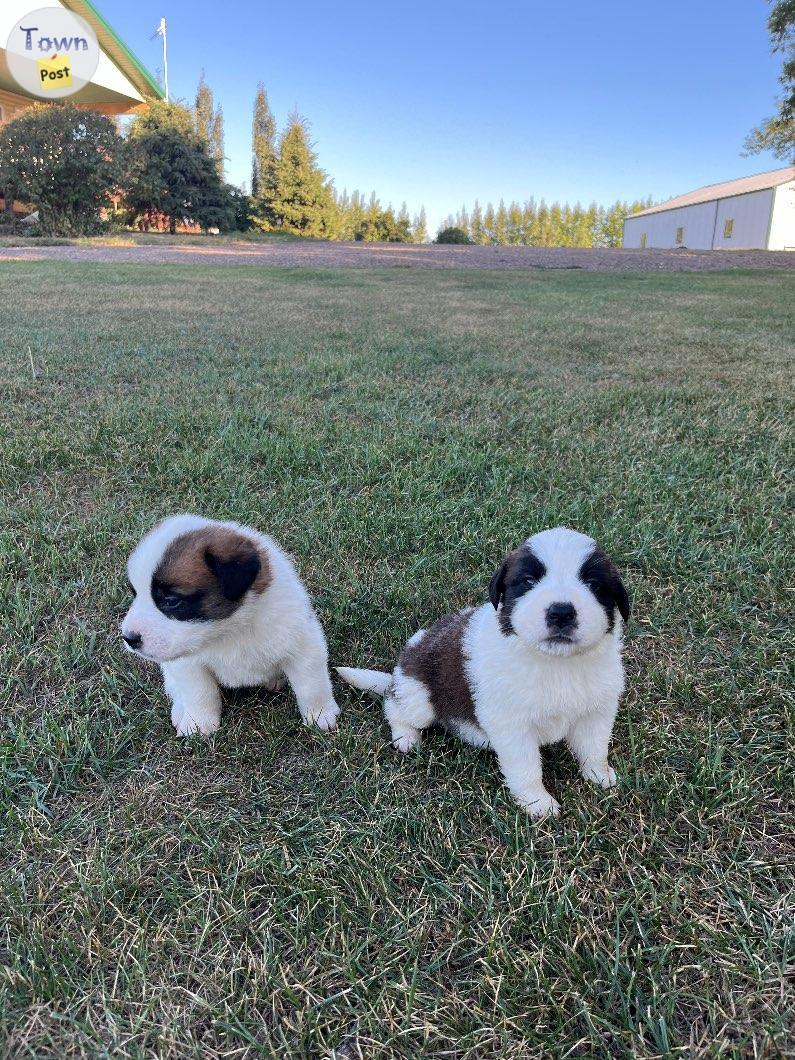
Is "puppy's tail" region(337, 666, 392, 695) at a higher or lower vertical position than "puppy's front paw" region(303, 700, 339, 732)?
higher

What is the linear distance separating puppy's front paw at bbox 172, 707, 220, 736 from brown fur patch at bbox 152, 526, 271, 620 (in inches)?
18.5

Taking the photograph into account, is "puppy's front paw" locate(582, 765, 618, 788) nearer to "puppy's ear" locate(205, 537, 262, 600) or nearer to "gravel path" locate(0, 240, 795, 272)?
"puppy's ear" locate(205, 537, 262, 600)

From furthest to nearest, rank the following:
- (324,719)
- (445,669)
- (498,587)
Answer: (324,719) → (445,669) → (498,587)

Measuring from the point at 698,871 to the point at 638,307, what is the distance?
12.7 m

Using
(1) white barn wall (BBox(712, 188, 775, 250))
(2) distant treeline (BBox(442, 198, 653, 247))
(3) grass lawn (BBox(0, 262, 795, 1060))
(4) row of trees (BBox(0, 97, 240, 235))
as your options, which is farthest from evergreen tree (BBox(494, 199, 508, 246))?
(3) grass lawn (BBox(0, 262, 795, 1060))

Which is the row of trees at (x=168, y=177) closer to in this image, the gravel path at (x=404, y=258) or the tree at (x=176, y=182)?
the tree at (x=176, y=182)

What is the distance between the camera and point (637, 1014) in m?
1.53

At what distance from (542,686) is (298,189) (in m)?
53.4

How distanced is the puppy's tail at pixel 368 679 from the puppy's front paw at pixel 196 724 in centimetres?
52

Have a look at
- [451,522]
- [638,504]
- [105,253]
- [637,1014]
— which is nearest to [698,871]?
[637,1014]

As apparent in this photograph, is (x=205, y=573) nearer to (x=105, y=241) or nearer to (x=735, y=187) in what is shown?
(x=105, y=241)

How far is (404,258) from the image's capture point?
1003 inches

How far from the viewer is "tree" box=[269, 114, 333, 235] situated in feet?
159

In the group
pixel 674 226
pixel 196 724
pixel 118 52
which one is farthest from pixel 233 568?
pixel 674 226
